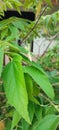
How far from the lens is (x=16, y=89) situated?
2.05 ft

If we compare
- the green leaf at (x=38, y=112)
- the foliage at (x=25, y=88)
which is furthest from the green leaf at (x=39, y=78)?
the green leaf at (x=38, y=112)

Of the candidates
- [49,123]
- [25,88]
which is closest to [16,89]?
[25,88]

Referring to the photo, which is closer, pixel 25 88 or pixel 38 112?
pixel 25 88

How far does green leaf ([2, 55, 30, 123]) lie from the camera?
2.02 feet

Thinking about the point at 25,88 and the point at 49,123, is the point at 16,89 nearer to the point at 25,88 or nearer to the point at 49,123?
the point at 25,88

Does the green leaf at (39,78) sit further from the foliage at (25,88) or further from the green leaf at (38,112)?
the green leaf at (38,112)

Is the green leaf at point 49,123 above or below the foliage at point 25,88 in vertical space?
below

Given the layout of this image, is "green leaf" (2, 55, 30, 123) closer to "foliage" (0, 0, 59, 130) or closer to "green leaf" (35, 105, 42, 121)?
"foliage" (0, 0, 59, 130)

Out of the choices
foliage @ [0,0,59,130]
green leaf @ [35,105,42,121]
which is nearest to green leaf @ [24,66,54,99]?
foliage @ [0,0,59,130]

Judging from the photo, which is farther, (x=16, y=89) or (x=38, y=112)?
(x=38, y=112)

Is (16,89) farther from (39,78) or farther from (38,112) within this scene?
(38,112)

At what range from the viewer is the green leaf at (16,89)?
62 centimetres

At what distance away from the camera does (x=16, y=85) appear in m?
0.63

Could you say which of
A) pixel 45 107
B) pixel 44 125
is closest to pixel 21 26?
pixel 45 107
